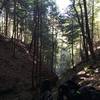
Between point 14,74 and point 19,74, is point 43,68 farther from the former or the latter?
point 14,74

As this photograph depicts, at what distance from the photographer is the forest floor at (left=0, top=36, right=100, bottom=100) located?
2126 cm

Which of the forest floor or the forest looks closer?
the forest

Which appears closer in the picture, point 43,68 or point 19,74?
point 19,74

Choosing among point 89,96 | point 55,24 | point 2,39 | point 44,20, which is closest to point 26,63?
point 2,39

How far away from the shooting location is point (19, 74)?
91.6 ft

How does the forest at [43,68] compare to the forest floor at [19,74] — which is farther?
the forest floor at [19,74]

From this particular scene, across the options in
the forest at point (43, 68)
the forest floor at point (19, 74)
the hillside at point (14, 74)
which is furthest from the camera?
the hillside at point (14, 74)

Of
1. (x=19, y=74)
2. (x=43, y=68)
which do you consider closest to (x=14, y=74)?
(x=19, y=74)

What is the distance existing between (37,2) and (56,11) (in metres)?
14.1

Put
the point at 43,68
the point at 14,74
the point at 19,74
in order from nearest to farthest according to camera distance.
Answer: the point at 14,74 < the point at 19,74 < the point at 43,68

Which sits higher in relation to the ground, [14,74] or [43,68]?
[43,68]

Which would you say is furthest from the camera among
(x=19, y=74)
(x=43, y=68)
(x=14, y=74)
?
(x=43, y=68)

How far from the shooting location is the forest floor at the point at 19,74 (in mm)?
21263

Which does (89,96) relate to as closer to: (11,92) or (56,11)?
(11,92)
